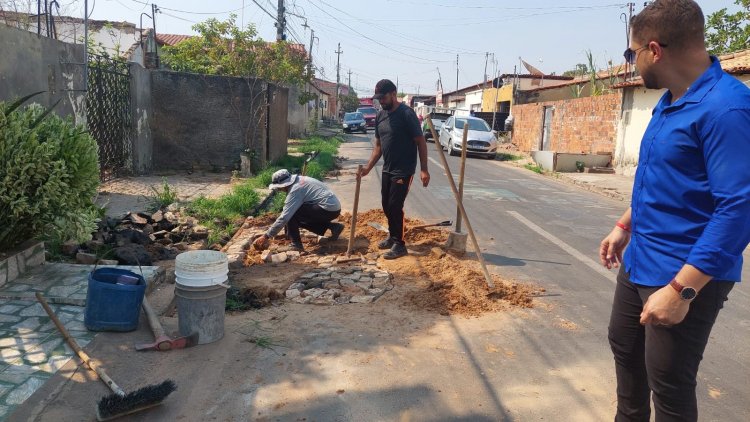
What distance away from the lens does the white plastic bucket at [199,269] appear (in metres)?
3.93

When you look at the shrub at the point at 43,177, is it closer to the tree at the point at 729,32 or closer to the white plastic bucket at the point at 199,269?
the white plastic bucket at the point at 199,269

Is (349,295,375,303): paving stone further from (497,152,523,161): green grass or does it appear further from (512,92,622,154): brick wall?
(497,152,523,161): green grass

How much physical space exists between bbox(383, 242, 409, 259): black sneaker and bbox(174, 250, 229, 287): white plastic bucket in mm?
2621

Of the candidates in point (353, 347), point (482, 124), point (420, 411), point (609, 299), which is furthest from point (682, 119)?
point (482, 124)

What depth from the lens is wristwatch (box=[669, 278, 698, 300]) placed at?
1.94m

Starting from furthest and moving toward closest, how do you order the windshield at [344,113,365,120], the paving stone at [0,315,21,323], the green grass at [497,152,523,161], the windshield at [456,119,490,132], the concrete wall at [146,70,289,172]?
the windshield at [344,113,365,120] → the green grass at [497,152,523,161] → the windshield at [456,119,490,132] → the concrete wall at [146,70,289,172] → the paving stone at [0,315,21,323]

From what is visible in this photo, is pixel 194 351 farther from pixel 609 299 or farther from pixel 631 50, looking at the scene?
pixel 609 299

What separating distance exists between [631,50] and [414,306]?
3.06 m

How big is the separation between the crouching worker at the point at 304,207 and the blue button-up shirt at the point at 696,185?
4.46 metres

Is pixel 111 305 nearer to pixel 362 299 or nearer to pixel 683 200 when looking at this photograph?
pixel 362 299

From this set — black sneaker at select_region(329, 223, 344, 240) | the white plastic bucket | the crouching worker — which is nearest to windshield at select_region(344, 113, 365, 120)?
black sneaker at select_region(329, 223, 344, 240)

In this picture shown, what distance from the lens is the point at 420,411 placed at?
3.19 meters

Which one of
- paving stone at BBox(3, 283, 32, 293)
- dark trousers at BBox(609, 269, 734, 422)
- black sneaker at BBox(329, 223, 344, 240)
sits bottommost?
paving stone at BBox(3, 283, 32, 293)

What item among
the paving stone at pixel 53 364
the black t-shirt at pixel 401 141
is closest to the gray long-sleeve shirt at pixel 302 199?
the black t-shirt at pixel 401 141
